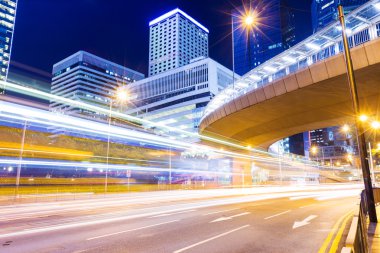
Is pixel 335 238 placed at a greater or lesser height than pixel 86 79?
lesser

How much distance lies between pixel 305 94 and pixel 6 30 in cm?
17043

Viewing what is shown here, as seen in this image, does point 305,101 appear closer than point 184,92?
Yes

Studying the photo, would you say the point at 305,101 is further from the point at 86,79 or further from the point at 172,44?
the point at 172,44

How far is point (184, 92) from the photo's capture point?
11681cm

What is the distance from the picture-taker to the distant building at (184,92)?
110 metres

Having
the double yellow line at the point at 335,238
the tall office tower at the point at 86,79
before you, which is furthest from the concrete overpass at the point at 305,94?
the tall office tower at the point at 86,79


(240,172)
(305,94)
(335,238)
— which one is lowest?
(335,238)

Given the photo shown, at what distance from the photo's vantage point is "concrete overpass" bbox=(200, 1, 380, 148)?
17875mm

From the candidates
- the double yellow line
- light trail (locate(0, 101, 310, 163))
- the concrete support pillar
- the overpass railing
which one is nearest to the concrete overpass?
the overpass railing

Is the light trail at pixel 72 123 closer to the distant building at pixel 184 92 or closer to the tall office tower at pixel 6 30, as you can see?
the distant building at pixel 184 92

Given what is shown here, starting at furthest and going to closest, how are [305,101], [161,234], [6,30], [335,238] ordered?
[6,30]
[305,101]
[161,234]
[335,238]

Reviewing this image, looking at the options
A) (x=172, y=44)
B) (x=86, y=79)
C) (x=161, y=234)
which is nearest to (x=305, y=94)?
(x=161, y=234)

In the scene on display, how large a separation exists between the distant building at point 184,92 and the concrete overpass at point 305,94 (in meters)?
71.0

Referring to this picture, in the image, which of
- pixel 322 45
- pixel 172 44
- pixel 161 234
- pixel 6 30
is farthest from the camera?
pixel 172 44
